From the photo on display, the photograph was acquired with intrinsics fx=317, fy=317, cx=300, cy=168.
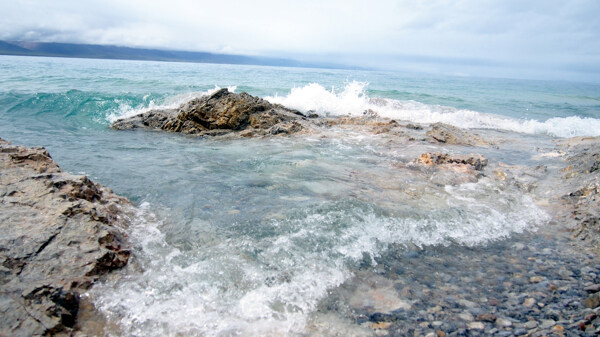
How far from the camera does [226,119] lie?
9781 mm

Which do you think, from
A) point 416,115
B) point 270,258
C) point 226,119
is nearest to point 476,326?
point 270,258

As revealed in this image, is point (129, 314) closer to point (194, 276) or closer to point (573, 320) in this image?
point (194, 276)

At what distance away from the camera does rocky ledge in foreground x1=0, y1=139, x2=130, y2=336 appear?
6.55ft

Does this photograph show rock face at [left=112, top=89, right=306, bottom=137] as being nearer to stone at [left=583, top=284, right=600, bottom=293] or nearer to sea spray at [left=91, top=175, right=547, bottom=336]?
sea spray at [left=91, top=175, right=547, bottom=336]

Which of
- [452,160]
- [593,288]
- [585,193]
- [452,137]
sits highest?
[452,137]

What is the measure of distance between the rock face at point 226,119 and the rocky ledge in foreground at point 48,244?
232 inches

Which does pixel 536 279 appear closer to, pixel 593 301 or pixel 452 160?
pixel 593 301

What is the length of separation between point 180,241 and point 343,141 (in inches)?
234

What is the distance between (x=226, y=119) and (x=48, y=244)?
296 inches

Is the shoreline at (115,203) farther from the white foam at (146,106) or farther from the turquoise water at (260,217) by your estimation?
the white foam at (146,106)

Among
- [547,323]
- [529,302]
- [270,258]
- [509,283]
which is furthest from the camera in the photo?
[270,258]

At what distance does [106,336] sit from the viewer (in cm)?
204

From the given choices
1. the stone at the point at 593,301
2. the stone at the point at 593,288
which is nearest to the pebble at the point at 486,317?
the stone at the point at 593,301

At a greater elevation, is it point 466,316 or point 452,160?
point 452,160
